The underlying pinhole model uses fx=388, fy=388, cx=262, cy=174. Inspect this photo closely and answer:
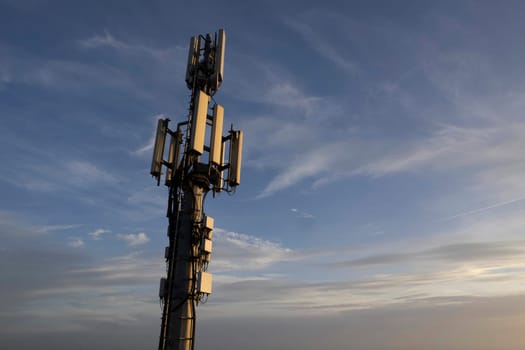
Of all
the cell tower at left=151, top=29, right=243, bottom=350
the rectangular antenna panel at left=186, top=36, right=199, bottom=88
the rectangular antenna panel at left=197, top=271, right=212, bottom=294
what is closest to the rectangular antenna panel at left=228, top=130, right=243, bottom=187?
the cell tower at left=151, top=29, right=243, bottom=350

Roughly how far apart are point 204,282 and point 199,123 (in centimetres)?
1299

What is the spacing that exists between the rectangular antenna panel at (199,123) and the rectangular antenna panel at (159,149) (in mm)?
3830

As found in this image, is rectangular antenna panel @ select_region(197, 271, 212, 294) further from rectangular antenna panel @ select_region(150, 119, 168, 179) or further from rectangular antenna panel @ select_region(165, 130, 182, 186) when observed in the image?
rectangular antenna panel @ select_region(150, 119, 168, 179)

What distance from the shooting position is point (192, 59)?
37906 millimetres

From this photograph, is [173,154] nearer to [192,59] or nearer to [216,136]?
[216,136]

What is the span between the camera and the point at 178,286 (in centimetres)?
3112

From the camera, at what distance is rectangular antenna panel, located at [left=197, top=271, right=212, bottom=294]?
30491mm

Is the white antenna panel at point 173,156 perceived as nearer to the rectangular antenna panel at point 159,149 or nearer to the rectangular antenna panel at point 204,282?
the rectangular antenna panel at point 159,149

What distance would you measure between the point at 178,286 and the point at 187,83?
18877 mm

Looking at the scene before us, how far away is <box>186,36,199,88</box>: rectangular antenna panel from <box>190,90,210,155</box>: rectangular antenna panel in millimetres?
4455

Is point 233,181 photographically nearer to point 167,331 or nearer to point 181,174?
point 181,174

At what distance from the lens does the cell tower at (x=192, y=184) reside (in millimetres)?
30609

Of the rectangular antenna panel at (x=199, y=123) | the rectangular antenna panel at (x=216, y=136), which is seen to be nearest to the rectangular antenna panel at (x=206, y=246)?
the rectangular antenna panel at (x=216, y=136)

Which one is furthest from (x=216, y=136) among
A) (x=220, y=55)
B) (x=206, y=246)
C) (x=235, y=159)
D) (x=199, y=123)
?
(x=206, y=246)
